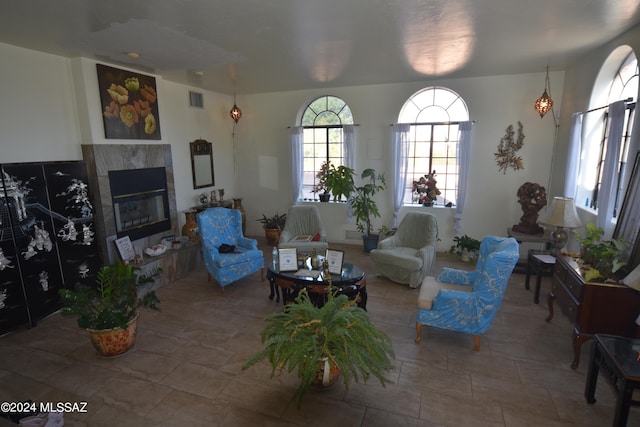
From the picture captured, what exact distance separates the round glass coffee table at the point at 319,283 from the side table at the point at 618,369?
1837mm

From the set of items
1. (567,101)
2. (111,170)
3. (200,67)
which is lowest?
(111,170)

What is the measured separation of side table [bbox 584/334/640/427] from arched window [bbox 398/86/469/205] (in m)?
3.83

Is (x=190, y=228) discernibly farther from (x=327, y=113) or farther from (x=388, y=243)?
(x=327, y=113)

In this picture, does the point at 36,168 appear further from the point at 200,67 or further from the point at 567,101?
the point at 567,101

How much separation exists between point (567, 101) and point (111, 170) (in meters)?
6.44

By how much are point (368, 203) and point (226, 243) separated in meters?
2.51

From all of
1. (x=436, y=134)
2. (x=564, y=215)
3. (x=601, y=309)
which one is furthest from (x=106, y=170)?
(x=564, y=215)

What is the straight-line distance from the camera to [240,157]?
7.17 metres

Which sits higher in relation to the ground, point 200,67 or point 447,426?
point 200,67

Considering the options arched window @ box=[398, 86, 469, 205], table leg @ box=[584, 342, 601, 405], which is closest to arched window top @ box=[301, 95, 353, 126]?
arched window @ box=[398, 86, 469, 205]

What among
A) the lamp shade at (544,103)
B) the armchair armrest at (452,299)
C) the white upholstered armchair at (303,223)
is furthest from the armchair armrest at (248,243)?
the lamp shade at (544,103)

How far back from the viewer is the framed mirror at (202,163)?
608 centimetres

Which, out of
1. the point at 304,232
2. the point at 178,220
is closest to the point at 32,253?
the point at 178,220

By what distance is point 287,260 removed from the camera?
3758 millimetres
